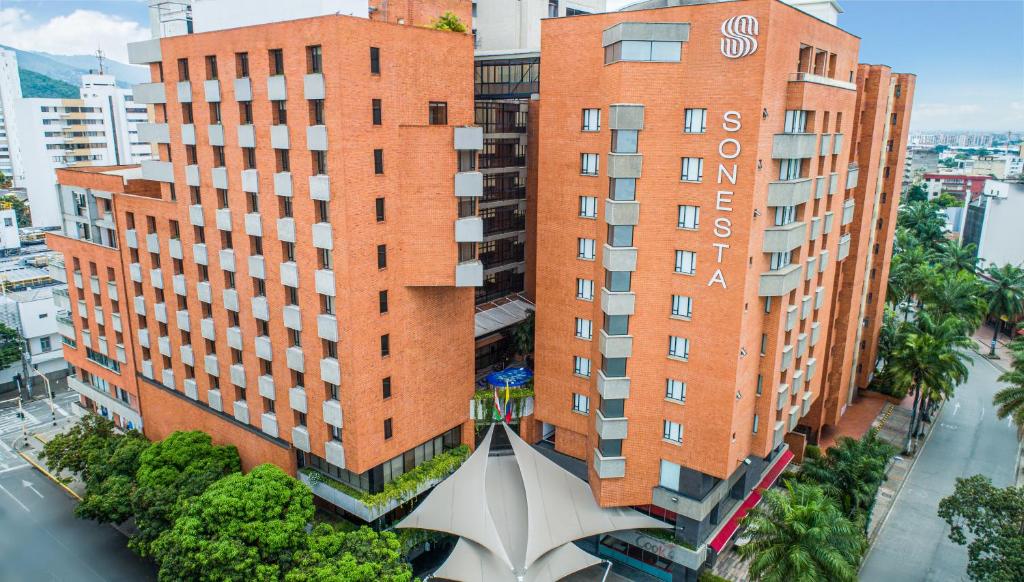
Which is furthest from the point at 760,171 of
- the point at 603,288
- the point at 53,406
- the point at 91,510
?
the point at 53,406

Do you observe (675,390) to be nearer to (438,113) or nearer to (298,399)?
(438,113)

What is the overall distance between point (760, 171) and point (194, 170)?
4183cm

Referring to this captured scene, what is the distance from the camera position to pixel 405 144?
145 ft

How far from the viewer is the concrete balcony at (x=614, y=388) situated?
45.0 meters

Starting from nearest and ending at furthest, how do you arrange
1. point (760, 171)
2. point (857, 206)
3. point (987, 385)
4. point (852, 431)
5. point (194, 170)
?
point (760, 171)
point (194, 170)
point (857, 206)
point (852, 431)
point (987, 385)

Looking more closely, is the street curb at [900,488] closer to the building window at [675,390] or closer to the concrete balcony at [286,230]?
the building window at [675,390]

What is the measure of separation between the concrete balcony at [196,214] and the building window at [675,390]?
3798 cm

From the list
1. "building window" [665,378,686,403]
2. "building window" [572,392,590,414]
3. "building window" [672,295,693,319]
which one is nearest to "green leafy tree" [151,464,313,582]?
"building window" [572,392,590,414]

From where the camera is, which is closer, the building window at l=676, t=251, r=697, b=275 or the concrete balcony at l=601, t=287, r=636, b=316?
A: the building window at l=676, t=251, r=697, b=275

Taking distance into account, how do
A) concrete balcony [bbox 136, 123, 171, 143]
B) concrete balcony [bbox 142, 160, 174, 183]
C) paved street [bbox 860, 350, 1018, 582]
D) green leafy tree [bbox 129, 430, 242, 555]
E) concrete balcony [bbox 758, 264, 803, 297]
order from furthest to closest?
1. concrete balcony [bbox 142, 160, 174, 183]
2. concrete balcony [bbox 136, 123, 171, 143]
3. paved street [bbox 860, 350, 1018, 582]
4. green leafy tree [bbox 129, 430, 242, 555]
5. concrete balcony [bbox 758, 264, 803, 297]

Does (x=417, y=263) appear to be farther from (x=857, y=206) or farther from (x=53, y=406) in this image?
(x=53, y=406)

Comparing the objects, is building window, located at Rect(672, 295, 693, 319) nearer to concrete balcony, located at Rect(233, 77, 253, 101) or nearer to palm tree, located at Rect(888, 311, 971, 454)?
concrete balcony, located at Rect(233, 77, 253, 101)

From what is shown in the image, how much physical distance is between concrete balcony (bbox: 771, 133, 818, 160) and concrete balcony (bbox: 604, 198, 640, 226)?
896 cm

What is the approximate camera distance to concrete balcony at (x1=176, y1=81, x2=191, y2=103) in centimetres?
5009
